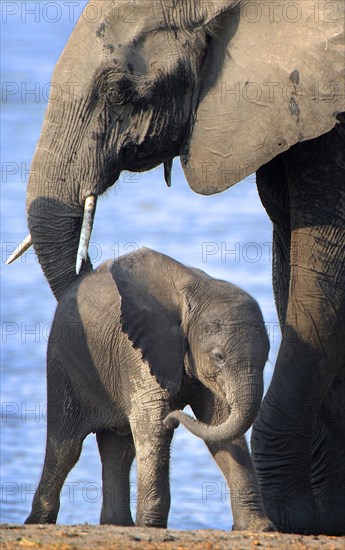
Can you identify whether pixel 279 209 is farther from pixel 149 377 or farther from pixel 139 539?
pixel 139 539

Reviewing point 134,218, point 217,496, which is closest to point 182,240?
point 134,218

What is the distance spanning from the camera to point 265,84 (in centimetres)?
634

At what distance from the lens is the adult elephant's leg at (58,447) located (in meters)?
6.58

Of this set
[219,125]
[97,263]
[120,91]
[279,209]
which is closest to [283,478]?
[279,209]

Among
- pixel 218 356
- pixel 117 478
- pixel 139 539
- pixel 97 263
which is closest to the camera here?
pixel 139 539

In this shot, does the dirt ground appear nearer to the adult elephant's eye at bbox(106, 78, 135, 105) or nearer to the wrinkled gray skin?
the wrinkled gray skin

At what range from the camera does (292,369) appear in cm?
671

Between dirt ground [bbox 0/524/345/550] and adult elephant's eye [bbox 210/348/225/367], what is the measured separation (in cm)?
54

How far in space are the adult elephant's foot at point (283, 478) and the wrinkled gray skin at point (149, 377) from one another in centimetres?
45

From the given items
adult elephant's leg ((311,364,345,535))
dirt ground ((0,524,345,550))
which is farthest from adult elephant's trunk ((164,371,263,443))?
adult elephant's leg ((311,364,345,535))

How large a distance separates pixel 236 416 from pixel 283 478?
830 mm

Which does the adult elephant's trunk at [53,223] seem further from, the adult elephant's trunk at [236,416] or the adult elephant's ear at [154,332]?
the adult elephant's trunk at [236,416]

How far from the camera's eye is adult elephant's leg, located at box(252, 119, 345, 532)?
650 centimetres

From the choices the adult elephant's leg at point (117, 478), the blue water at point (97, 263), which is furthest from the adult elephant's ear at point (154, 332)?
the blue water at point (97, 263)
